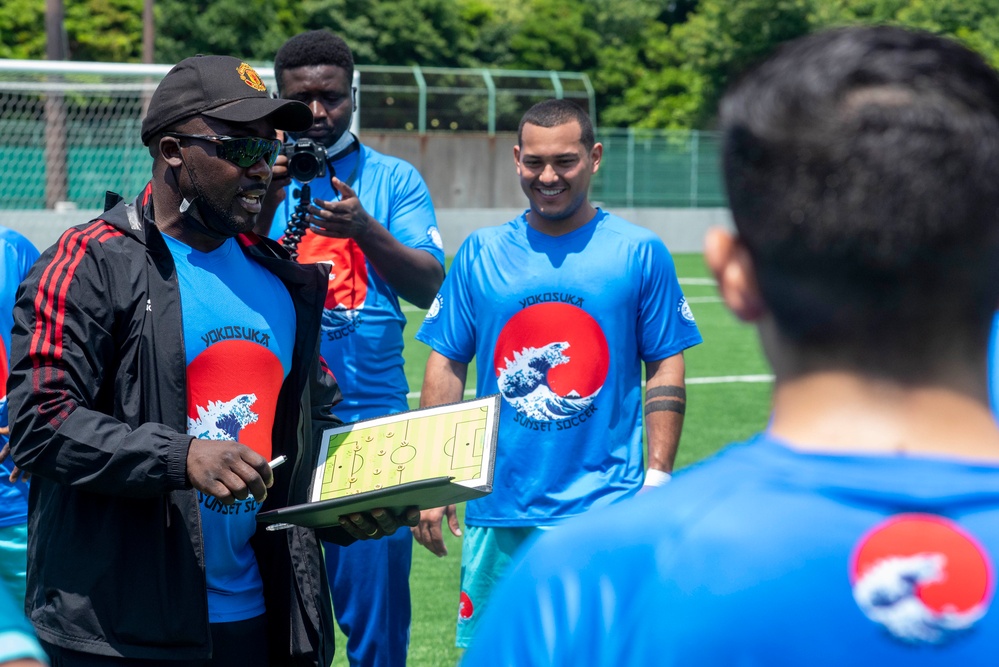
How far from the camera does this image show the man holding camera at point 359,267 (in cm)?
470

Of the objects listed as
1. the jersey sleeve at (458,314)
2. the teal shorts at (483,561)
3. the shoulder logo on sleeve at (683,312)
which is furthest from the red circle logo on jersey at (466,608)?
the shoulder logo on sleeve at (683,312)

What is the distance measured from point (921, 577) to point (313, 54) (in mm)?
4166

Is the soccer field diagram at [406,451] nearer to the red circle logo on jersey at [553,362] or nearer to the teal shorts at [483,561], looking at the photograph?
the red circle logo on jersey at [553,362]

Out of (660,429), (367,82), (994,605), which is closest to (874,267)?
(994,605)

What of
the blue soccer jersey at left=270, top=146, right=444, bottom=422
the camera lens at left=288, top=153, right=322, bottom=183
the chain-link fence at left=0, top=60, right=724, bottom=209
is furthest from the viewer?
the chain-link fence at left=0, top=60, right=724, bottom=209

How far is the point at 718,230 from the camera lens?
1.33m

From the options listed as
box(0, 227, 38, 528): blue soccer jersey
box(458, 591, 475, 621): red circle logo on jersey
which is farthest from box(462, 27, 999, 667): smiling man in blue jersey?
box(0, 227, 38, 528): blue soccer jersey

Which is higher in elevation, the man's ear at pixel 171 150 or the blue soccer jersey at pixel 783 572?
the blue soccer jersey at pixel 783 572

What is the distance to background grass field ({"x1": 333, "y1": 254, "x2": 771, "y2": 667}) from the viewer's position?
5.97 metres

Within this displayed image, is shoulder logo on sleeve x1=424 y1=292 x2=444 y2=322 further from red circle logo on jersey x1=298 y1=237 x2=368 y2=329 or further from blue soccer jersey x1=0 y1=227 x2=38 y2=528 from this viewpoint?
blue soccer jersey x1=0 y1=227 x2=38 y2=528

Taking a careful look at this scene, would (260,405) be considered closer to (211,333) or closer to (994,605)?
(211,333)

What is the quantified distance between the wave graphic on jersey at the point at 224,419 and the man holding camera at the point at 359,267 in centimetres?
142

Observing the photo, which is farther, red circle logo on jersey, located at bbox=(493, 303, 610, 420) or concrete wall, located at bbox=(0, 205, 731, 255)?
concrete wall, located at bbox=(0, 205, 731, 255)

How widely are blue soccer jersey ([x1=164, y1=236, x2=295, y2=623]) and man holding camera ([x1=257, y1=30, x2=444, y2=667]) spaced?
1.26 meters
